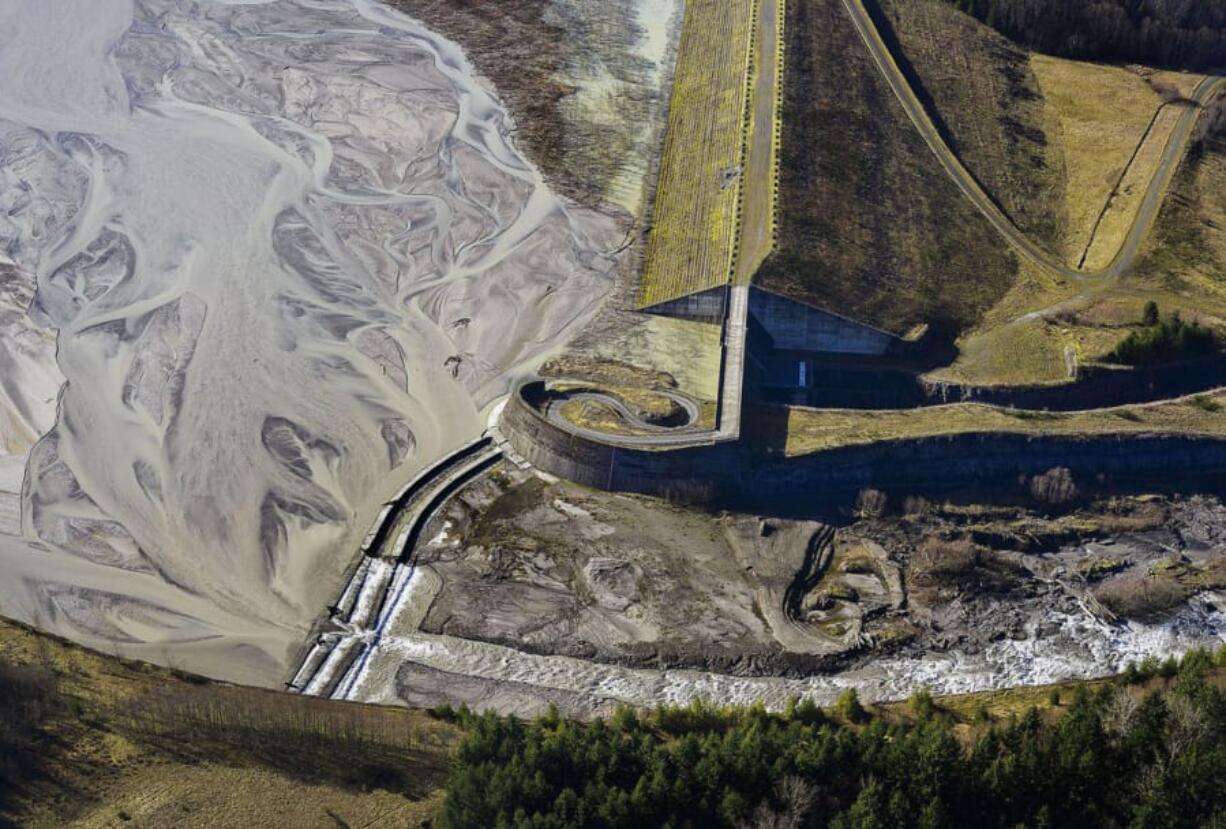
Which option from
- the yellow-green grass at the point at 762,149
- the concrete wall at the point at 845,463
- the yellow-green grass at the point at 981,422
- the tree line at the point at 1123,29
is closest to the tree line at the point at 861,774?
the concrete wall at the point at 845,463

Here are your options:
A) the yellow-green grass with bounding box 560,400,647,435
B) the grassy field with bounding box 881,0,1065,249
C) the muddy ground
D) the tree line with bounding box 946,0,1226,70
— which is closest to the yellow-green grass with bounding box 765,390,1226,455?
the muddy ground

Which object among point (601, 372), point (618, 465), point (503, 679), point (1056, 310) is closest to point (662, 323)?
point (601, 372)

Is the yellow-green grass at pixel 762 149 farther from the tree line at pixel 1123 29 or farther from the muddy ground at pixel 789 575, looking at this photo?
the tree line at pixel 1123 29

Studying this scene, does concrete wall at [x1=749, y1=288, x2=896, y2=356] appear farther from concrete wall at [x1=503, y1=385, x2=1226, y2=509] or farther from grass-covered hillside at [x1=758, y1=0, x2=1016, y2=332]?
concrete wall at [x1=503, y1=385, x2=1226, y2=509]

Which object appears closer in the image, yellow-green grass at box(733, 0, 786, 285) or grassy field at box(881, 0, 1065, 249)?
yellow-green grass at box(733, 0, 786, 285)

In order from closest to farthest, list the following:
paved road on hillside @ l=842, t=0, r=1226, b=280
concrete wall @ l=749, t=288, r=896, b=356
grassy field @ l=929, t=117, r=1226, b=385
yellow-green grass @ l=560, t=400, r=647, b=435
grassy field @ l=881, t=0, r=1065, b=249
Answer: yellow-green grass @ l=560, t=400, r=647, b=435 → grassy field @ l=929, t=117, r=1226, b=385 → concrete wall @ l=749, t=288, r=896, b=356 → paved road on hillside @ l=842, t=0, r=1226, b=280 → grassy field @ l=881, t=0, r=1065, b=249

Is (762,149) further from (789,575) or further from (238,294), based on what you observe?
(789,575)

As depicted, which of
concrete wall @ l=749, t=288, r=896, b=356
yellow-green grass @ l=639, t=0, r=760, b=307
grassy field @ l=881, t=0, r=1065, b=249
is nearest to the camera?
concrete wall @ l=749, t=288, r=896, b=356
